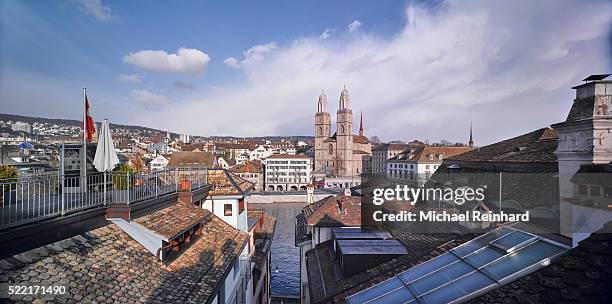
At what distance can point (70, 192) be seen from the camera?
24.7 ft

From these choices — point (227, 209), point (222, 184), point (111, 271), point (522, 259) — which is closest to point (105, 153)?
point (111, 271)

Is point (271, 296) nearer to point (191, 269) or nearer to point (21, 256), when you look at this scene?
point (191, 269)

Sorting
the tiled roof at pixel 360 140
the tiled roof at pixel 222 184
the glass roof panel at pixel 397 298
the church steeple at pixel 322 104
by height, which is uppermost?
the church steeple at pixel 322 104

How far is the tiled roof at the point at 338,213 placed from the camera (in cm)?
1504

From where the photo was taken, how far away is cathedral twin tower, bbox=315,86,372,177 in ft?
351

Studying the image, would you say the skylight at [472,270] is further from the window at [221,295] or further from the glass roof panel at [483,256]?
the window at [221,295]

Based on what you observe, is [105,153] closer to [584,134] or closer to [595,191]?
[595,191]

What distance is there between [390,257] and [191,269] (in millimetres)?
5526

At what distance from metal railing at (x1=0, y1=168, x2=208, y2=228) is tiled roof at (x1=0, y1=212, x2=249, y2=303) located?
62 centimetres

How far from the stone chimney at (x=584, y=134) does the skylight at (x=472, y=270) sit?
810mm

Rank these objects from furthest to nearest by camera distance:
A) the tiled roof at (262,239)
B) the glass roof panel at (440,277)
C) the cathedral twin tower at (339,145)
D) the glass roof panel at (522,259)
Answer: the cathedral twin tower at (339,145) < the tiled roof at (262,239) < the glass roof panel at (440,277) < the glass roof panel at (522,259)

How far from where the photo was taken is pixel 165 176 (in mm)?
12180

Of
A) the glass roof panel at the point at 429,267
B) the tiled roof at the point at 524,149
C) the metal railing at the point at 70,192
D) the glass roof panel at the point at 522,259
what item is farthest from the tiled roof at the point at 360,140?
the glass roof panel at the point at 522,259

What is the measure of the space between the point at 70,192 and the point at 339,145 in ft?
336
